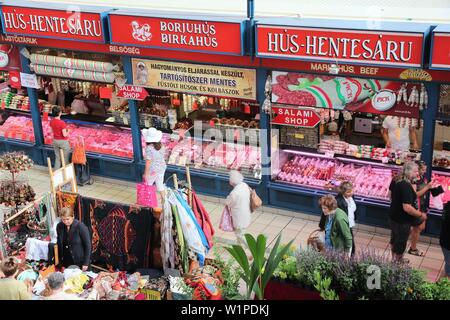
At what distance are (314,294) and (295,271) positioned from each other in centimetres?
35

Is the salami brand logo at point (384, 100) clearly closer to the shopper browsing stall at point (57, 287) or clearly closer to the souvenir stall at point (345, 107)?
the souvenir stall at point (345, 107)

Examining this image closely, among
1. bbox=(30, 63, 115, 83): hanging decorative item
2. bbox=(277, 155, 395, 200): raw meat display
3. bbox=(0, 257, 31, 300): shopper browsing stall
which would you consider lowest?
bbox=(277, 155, 395, 200): raw meat display

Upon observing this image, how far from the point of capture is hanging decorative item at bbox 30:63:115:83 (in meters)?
12.6

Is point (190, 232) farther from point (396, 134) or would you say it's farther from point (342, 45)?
point (396, 134)

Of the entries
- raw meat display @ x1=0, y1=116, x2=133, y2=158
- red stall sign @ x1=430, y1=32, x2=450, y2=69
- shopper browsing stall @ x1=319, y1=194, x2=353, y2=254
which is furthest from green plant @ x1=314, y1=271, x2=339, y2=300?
raw meat display @ x1=0, y1=116, x2=133, y2=158

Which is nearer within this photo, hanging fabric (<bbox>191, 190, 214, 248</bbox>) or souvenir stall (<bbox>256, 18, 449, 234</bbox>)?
hanging fabric (<bbox>191, 190, 214, 248</bbox>)

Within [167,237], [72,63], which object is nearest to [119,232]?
[167,237]

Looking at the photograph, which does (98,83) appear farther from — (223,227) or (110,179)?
(223,227)

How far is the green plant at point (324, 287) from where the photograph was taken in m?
6.72

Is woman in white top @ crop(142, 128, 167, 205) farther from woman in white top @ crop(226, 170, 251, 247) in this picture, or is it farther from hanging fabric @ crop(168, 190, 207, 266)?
hanging fabric @ crop(168, 190, 207, 266)

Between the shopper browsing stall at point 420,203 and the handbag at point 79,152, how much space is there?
20.5 ft

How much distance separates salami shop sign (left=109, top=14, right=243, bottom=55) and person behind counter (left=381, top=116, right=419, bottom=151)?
263 cm
